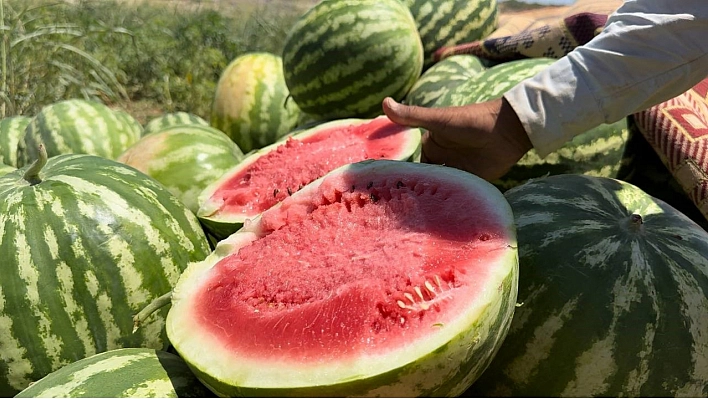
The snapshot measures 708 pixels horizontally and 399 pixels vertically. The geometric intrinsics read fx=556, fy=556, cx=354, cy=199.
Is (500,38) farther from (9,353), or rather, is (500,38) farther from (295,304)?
(9,353)

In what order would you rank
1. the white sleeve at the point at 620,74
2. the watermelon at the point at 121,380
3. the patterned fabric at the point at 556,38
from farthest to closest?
1. the patterned fabric at the point at 556,38
2. the white sleeve at the point at 620,74
3. the watermelon at the point at 121,380

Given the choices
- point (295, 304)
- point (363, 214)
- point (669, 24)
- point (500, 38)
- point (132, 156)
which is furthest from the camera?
point (500, 38)

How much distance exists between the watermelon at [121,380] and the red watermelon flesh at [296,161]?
0.66 metres

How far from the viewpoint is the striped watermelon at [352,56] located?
2.89 m

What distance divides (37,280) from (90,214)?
0.72 ft

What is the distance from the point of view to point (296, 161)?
2.27 meters

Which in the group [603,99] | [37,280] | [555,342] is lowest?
[555,342]

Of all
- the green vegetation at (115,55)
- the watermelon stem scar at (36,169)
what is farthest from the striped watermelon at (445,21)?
the green vegetation at (115,55)

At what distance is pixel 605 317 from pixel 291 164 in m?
1.30

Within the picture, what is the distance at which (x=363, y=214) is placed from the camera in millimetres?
1450

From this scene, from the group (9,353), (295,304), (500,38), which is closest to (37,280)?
(9,353)

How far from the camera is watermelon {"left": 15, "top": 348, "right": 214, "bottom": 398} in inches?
50.3

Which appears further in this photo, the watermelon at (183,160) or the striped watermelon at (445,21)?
the striped watermelon at (445,21)

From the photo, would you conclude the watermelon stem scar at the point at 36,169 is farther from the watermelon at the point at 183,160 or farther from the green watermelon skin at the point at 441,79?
the green watermelon skin at the point at 441,79
